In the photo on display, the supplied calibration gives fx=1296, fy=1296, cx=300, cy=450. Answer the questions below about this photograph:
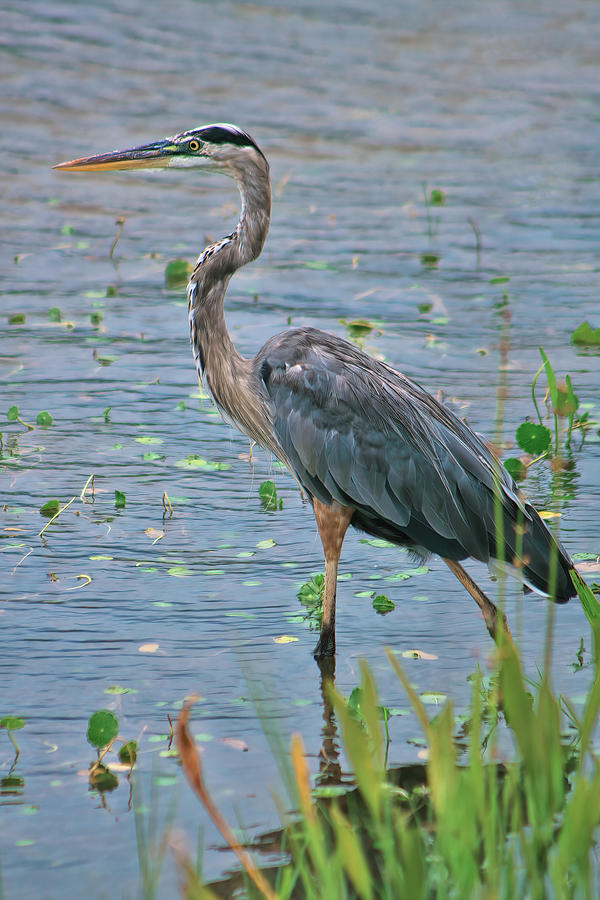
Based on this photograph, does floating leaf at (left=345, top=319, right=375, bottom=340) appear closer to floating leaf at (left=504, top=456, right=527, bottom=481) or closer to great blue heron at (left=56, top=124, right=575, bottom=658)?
floating leaf at (left=504, top=456, right=527, bottom=481)

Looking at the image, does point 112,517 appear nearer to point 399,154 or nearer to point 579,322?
point 579,322

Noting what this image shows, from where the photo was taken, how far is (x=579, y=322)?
30.0ft

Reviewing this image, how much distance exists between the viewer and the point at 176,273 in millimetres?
9547

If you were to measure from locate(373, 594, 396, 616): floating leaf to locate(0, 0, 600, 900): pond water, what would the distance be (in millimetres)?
82

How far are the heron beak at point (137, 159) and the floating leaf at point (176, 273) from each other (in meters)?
3.71

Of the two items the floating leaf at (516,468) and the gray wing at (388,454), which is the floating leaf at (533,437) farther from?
the gray wing at (388,454)

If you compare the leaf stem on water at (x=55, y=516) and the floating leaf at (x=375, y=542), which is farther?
the floating leaf at (x=375, y=542)

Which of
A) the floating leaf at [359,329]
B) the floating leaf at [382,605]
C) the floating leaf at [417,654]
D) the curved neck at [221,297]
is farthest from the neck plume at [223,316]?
the floating leaf at [359,329]

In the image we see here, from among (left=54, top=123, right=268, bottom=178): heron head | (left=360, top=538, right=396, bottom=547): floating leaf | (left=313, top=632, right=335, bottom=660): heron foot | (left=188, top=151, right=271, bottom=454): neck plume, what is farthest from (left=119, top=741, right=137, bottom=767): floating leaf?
(left=54, top=123, right=268, bottom=178): heron head

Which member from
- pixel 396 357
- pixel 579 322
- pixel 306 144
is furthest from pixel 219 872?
pixel 306 144

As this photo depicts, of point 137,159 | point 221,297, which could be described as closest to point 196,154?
point 137,159

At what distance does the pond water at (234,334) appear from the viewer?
4.43 metres

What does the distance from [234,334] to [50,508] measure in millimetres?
2921

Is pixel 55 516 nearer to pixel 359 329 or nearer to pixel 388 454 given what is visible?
pixel 388 454
